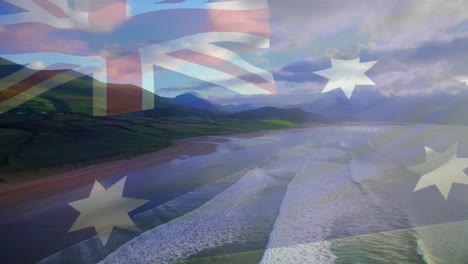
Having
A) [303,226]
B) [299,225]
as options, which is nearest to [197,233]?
[299,225]

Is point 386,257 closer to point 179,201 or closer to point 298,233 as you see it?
point 298,233

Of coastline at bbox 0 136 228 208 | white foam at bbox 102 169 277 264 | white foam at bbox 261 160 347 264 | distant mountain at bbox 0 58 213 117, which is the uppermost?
distant mountain at bbox 0 58 213 117

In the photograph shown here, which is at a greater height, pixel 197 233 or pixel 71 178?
pixel 197 233

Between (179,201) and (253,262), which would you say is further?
(179,201)

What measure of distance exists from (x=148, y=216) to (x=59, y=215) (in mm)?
5003

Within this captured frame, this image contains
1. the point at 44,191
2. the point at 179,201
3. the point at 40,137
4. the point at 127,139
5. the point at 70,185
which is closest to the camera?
the point at 179,201

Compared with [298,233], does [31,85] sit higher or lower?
higher

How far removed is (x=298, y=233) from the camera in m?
16.4

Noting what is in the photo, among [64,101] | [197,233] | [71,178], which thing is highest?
[64,101]

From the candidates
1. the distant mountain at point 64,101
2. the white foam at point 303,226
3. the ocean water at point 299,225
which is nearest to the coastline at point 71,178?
the ocean water at point 299,225

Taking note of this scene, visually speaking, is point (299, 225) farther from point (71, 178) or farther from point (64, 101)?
point (64, 101)

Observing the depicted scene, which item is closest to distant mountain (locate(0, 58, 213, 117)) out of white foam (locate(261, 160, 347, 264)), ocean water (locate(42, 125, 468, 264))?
ocean water (locate(42, 125, 468, 264))

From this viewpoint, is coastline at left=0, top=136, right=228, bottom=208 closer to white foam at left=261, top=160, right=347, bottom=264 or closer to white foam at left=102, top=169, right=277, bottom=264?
white foam at left=102, top=169, right=277, bottom=264

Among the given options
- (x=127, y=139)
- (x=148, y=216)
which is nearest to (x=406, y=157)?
(x=148, y=216)
